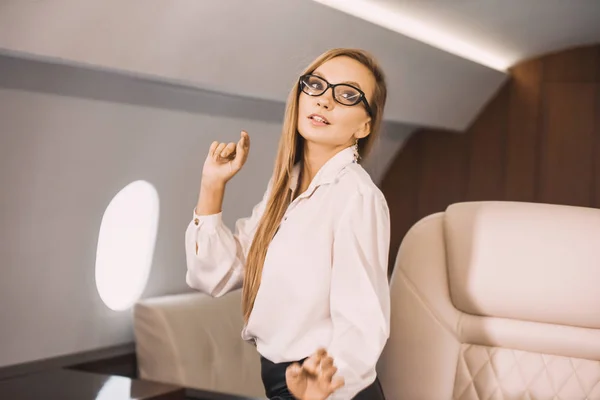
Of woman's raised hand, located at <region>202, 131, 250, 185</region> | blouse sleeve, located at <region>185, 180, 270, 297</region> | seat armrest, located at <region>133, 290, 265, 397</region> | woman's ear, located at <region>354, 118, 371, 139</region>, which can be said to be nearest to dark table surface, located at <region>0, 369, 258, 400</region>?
seat armrest, located at <region>133, 290, 265, 397</region>

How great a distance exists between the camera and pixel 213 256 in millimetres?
1878

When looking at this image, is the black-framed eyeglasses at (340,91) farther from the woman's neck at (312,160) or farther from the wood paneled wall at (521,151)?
the wood paneled wall at (521,151)

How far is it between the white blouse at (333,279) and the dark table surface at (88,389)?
679 mm

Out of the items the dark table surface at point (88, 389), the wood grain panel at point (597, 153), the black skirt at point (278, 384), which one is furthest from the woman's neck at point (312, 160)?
the wood grain panel at point (597, 153)

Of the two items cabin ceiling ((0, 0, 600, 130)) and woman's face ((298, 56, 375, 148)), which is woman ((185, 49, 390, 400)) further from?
cabin ceiling ((0, 0, 600, 130))

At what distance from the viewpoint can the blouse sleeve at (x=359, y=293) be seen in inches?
61.4

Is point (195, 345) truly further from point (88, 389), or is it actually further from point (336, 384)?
point (336, 384)

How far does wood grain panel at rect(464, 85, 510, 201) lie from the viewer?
4.18m

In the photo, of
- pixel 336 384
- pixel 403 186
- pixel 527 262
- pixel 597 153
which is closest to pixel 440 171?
pixel 403 186

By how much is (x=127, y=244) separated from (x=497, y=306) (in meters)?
1.58

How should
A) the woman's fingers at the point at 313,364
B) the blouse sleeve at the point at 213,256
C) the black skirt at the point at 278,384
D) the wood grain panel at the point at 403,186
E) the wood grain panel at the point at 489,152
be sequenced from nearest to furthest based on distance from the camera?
the woman's fingers at the point at 313,364
the black skirt at the point at 278,384
the blouse sleeve at the point at 213,256
the wood grain panel at the point at 489,152
the wood grain panel at the point at 403,186

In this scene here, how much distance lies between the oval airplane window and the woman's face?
142 cm

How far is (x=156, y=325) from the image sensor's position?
3.10 meters

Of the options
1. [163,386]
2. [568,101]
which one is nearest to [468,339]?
[163,386]
